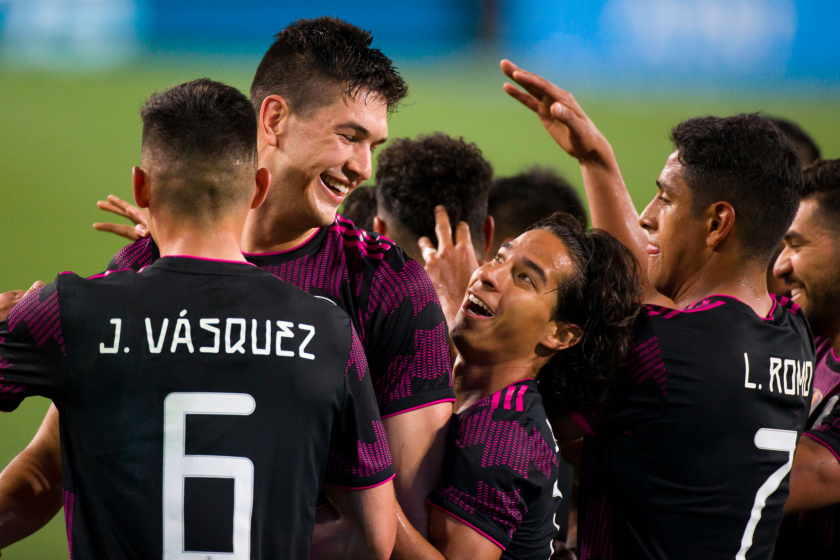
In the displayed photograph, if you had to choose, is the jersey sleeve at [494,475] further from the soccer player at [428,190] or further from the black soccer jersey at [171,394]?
the soccer player at [428,190]

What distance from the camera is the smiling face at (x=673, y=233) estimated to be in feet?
8.12

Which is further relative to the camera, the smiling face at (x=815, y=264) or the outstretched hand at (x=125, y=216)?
the smiling face at (x=815, y=264)

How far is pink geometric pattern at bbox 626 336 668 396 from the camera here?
2275mm

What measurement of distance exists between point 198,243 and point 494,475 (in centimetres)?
96

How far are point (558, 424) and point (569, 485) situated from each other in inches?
28.4

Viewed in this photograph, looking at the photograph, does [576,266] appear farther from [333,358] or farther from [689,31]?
[689,31]

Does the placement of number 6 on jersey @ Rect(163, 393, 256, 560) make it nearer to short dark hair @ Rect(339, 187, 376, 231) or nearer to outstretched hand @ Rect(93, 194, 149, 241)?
outstretched hand @ Rect(93, 194, 149, 241)

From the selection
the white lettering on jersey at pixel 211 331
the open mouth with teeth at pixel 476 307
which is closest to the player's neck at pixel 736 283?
the open mouth with teeth at pixel 476 307

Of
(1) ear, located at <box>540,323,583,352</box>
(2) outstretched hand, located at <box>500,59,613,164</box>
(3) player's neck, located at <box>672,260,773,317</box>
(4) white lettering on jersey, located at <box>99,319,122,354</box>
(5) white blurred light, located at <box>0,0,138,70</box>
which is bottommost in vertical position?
(1) ear, located at <box>540,323,583,352</box>

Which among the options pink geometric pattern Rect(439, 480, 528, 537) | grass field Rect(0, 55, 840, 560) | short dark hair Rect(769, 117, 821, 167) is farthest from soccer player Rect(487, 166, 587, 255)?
grass field Rect(0, 55, 840, 560)

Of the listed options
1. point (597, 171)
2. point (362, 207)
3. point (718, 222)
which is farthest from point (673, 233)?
point (362, 207)

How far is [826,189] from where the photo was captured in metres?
2.94

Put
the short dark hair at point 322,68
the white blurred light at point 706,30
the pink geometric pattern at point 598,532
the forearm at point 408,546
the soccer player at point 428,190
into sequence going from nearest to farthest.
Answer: the forearm at point 408,546 → the short dark hair at point 322,68 → the pink geometric pattern at point 598,532 → the soccer player at point 428,190 → the white blurred light at point 706,30

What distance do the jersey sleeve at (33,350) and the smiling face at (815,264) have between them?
260 cm
